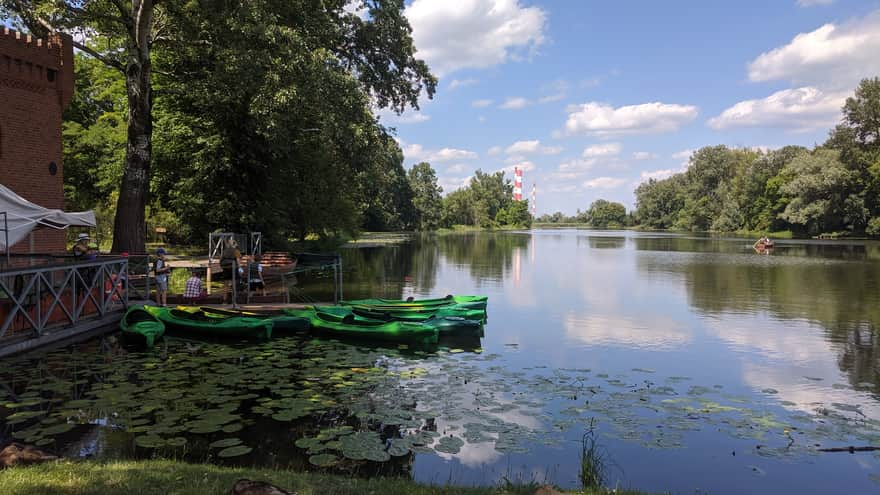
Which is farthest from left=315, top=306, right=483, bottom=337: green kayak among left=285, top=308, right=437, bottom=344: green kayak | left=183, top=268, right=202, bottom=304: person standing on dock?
left=183, top=268, right=202, bottom=304: person standing on dock

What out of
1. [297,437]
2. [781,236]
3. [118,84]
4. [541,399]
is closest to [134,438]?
[297,437]

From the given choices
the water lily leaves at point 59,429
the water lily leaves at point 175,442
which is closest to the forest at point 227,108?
the water lily leaves at point 59,429

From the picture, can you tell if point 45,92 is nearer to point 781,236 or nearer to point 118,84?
point 118,84

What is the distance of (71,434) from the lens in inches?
302

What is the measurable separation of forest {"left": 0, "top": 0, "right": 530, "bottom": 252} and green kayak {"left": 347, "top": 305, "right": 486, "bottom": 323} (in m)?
7.99

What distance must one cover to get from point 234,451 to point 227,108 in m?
24.2

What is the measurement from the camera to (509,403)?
992cm

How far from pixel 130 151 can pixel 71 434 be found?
534 inches

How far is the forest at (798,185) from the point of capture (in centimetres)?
7725

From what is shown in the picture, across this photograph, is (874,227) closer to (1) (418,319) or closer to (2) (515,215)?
(1) (418,319)

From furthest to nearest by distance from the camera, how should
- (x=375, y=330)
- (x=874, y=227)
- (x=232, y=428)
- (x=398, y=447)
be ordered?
1. (x=874, y=227)
2. (x=375, y=330)
3. (x=232, y=428)
4. (x=398, y=447)

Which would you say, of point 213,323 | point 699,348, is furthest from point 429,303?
point 699,348

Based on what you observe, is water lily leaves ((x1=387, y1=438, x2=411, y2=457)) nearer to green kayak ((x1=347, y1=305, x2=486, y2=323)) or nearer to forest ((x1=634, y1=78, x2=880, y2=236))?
green kayak ((x1=347, y1=305, x2=486, y2=323))

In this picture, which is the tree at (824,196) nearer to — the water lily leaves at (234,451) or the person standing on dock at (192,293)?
the person standing on dock at (192,293)
